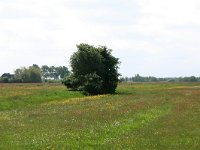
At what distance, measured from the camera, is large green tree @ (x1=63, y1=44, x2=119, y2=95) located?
78688 mm

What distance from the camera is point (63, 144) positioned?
19062 mm

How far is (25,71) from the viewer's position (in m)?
197

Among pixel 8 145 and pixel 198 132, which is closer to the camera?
pixel 8 145

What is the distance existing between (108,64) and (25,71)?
384ft

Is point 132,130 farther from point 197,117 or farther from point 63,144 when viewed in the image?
point 197,117

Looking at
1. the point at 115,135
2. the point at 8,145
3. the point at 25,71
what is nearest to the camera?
the point at 8,145

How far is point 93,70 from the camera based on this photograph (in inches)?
3221

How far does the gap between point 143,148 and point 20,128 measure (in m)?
10.6

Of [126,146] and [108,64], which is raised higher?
[108,64]

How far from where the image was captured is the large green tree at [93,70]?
78.7 m

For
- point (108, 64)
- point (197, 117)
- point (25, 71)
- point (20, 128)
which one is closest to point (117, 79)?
point (108, 64)

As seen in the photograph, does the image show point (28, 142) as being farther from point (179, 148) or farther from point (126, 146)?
point (179, 148)

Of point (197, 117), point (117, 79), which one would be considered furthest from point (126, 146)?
point (117, 79)

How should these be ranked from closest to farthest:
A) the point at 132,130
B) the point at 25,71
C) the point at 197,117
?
the point at 132,130
the point at 197,117
the point at 25,71
